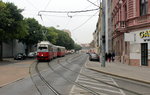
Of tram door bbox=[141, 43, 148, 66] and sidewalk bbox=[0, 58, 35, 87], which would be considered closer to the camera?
sidewalk bbox=[0, 58, 35, 87]

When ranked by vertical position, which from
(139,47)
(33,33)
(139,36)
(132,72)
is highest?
(33,33)

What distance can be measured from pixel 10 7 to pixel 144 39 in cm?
2483

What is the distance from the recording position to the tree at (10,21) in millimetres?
37812

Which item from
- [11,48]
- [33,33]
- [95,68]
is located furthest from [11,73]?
[33,33]

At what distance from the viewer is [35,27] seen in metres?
62.5

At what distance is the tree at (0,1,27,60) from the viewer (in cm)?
3781

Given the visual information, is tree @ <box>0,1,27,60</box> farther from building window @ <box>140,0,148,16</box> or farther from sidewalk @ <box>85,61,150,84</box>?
building window @ <box>140,0,148,16</box>

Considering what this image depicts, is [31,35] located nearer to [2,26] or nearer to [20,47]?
[20,47]

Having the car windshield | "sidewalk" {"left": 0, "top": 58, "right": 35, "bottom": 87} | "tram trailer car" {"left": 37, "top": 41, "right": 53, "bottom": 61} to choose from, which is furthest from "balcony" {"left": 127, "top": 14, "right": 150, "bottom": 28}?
"tram trailer car" {"left": 37, "top": 41, "right": 53, "bottom": 61}

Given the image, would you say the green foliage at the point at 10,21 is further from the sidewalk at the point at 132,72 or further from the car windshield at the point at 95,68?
the sidewalk at the point at 132,72

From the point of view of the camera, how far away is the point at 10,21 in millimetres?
38562

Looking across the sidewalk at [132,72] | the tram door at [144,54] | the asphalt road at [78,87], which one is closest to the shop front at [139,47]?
the tram door at [144,54]

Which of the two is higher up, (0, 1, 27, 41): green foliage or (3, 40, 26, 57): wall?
(0, 1, 27, 41): green foliage

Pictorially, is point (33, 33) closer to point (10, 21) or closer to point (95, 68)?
point (10, 21)
